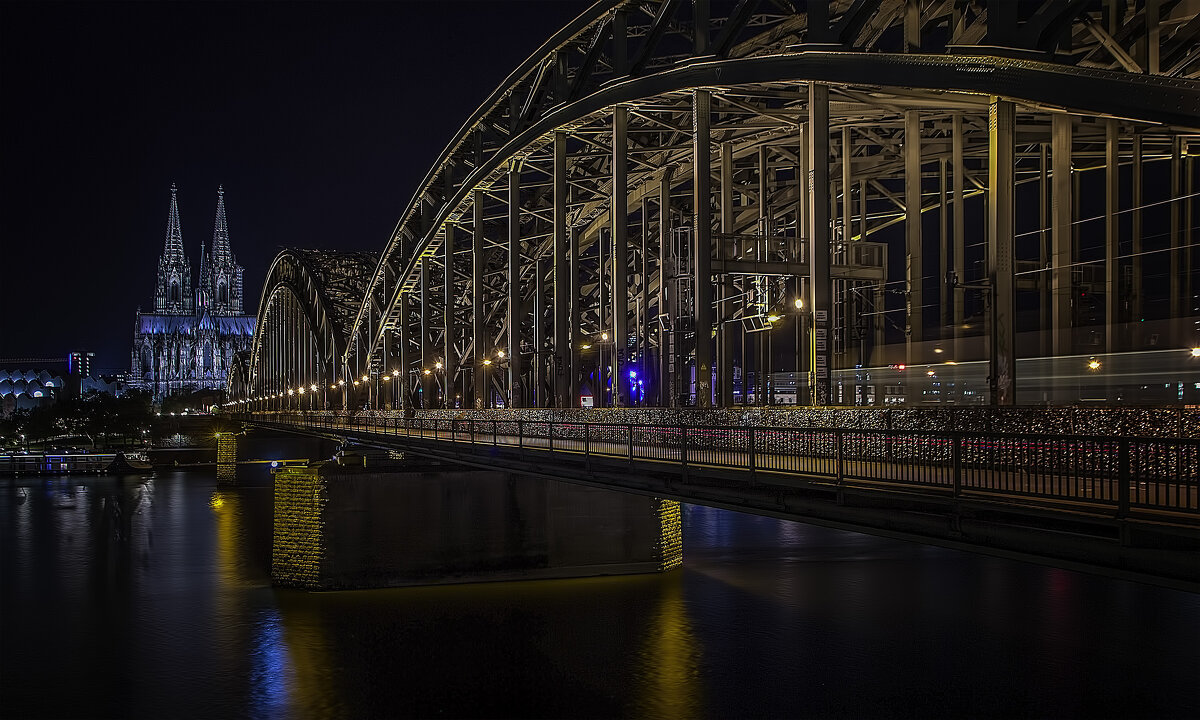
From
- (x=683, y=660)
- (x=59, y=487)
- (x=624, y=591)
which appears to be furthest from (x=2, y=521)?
(x=683, y=660)

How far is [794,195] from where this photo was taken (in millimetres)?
46312

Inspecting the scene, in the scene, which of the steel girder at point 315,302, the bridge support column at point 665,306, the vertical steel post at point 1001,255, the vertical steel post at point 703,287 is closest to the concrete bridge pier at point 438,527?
the vertical steel post at point 703,287

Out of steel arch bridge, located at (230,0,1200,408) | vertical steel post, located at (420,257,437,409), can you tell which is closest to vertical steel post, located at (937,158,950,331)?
steel arch bridge, located at (230,0,1200,408)

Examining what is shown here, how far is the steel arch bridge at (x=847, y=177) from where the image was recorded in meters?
22.6

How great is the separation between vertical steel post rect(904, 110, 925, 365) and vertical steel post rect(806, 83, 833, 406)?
308cm

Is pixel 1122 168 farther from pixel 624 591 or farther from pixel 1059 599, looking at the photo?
pixel 624 591

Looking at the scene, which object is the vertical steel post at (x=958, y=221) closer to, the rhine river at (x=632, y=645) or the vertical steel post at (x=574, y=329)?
the rhine river at (x=632, y=645)

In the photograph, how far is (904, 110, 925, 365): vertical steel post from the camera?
2947 cm

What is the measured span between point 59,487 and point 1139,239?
76325mm

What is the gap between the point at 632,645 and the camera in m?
26.9

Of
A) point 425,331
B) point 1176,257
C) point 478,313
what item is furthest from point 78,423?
point 1176,257

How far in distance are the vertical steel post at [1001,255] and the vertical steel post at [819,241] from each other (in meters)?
4.38

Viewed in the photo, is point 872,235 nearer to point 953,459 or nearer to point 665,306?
point 665,306

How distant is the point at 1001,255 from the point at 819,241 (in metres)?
5.26
